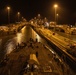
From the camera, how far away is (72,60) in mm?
36781

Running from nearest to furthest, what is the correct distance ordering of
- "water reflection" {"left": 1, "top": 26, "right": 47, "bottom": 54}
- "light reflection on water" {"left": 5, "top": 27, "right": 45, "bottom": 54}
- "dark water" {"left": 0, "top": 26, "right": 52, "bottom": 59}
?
"dark water" {"left": 0, "top": 26, "right": 52, "bottom": 59}, "water reflection" {"left": 1, "top": 26, "right": 47, "bottom": 54}, "light reflection on water" {"left": 5, "top": 27, "right": 45, "bottom": 54}

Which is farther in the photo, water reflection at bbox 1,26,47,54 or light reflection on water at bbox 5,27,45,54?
light reflection on water at bbox 5,27,45,54

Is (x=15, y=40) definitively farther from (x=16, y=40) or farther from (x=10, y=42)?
(x=10, y=42)

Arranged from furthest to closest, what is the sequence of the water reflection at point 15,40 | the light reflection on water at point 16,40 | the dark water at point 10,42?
the light reflection on water at point 16,40, the water reflection at point 15,40, the dark water at point 10,42

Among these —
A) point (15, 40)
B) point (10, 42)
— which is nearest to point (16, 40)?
point (15, 40)

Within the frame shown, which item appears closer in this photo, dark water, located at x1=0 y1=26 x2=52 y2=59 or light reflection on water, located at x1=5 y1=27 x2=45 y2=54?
dark water, located at x1=0 y1=26 x2=52 y2=59

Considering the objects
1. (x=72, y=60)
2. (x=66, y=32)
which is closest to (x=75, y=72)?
(x=72, y=60)

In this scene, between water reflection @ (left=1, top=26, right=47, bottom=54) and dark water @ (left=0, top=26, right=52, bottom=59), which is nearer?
dark water @ (left=0, top=26, right=52, bottom=59)

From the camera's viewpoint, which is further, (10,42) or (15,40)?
(15,40)

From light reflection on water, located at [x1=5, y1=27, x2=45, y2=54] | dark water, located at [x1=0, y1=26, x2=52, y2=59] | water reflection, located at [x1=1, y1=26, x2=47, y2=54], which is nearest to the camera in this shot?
dark water, located at [x1=0, y1=26, x2=52, y2=59]

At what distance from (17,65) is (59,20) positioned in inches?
5757

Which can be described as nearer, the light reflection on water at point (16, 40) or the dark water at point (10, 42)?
the dark water at point (10, 42)

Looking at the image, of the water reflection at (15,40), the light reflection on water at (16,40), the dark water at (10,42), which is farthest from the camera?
the light reflection on water at (16,40)

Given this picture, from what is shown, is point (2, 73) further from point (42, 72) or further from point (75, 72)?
point (75, 72)
